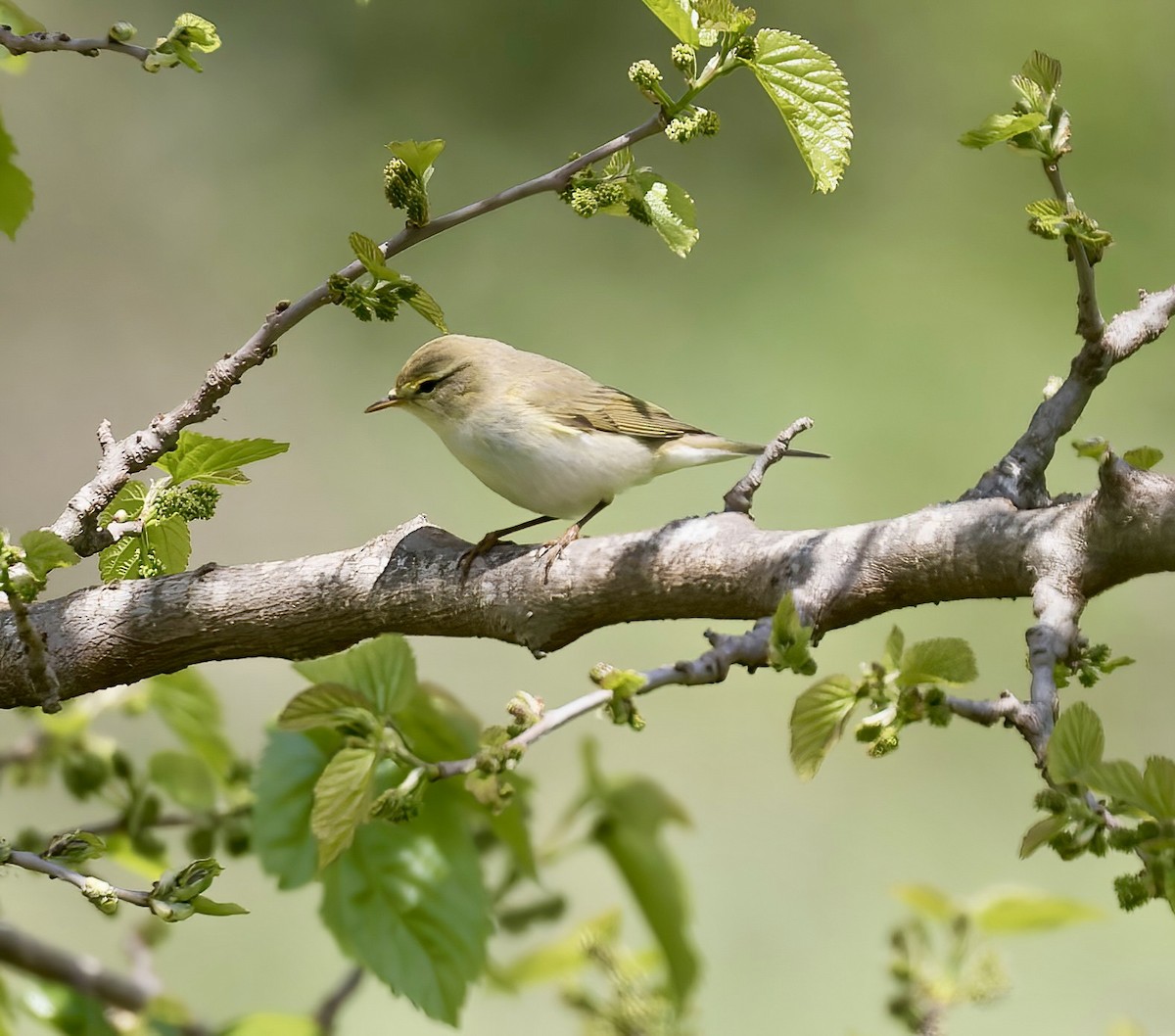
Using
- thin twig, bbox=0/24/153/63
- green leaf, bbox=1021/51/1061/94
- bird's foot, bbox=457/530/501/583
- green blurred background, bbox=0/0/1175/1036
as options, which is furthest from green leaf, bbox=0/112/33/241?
green blurred background, bbox=0/0/1175/1036

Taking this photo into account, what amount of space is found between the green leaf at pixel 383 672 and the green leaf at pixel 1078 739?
28cm

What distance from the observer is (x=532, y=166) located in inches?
123

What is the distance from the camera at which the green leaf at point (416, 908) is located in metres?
0.66

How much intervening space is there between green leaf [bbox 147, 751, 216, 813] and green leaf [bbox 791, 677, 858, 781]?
52cm

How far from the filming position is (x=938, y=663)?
0.45 meters

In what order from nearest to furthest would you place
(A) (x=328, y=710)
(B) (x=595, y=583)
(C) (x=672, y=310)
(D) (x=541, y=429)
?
(A) (x=328, y=710) → (B) (x=595, y=583) → (D) (x=541, y=429) → (C) (x=672, y=310)

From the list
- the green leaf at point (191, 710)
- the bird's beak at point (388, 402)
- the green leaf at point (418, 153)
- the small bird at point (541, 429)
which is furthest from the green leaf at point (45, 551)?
the bird's beak at point (388, 402)

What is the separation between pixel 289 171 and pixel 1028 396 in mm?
2090

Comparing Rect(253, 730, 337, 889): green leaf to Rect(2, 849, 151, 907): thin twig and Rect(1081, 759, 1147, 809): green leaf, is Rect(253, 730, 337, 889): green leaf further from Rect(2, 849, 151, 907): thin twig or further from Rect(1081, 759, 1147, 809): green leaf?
Rect(1081, 759, 1147, 809): green leaf

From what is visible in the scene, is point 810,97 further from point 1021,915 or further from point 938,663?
point 1021,915

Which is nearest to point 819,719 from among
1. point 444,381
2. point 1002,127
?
point 1002,127

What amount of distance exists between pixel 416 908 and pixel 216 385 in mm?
315

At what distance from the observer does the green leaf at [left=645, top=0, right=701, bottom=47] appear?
54 cm

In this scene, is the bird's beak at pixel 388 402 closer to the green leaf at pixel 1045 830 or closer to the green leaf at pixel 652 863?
the green leaf at pixel 652 863
